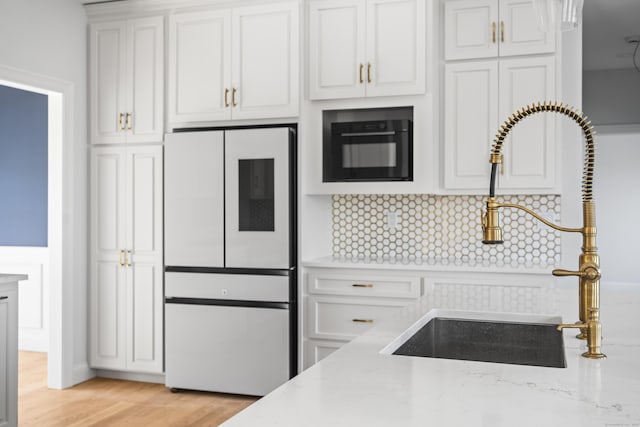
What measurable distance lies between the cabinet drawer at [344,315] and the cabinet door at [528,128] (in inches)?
41.1

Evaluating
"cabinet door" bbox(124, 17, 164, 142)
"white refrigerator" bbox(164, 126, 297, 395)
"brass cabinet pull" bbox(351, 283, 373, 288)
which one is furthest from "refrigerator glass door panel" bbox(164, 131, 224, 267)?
"brass cabinet pull" bbox(351, 283, 373, 288)

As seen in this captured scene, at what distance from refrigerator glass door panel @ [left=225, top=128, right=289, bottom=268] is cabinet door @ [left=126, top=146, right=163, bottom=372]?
0.61 meters

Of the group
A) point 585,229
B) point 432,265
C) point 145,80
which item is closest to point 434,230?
point 432,265

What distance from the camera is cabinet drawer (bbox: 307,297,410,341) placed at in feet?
12.3

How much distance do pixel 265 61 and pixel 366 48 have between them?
2.12ft

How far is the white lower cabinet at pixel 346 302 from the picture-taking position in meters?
3.72

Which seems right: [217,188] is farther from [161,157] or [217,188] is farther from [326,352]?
[326,352]

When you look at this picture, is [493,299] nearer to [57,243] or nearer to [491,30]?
[491,30]

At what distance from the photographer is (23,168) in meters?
5.41

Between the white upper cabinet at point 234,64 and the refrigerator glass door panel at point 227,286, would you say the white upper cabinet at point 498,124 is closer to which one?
the white upper cabinet at point 234,64

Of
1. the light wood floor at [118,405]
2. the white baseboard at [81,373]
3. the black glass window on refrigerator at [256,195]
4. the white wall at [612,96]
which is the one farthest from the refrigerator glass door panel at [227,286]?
the white wall at [612,96]

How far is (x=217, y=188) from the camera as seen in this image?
3.92 meters

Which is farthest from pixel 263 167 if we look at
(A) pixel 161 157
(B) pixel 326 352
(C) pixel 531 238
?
(C) pixel 531 238

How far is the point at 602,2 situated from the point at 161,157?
316cm
